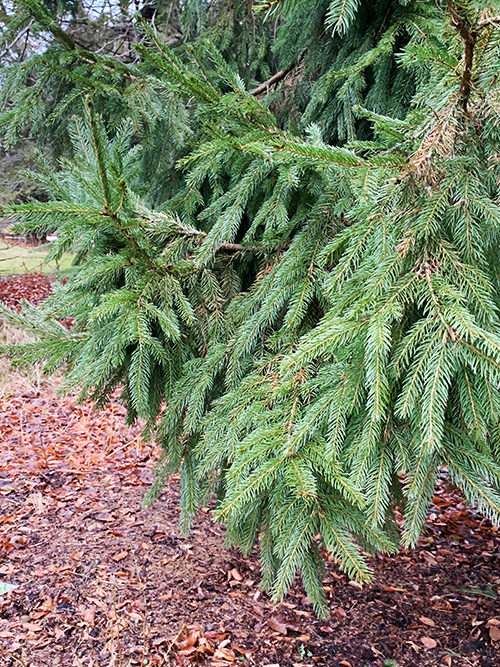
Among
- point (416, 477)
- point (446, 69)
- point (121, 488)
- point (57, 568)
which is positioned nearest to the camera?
point (446, 69)

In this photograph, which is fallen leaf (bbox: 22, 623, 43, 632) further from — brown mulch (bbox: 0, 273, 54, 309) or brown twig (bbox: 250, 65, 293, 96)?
brown mulch (bbox: 0, 273, 54, 309)

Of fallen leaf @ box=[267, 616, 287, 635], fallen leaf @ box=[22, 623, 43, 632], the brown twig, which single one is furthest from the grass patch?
the brown twig

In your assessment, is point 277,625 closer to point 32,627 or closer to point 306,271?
point 32,627

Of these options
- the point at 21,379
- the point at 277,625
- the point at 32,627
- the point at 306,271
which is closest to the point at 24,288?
the point at 21,379

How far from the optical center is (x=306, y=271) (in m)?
1.68

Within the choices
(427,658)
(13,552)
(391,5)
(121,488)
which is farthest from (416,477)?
(121,488)

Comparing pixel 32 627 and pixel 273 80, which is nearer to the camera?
pixel 32 627

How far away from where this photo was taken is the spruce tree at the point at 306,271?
1.13m

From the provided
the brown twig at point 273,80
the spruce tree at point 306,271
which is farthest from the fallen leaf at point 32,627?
the brown twig at point 273,80

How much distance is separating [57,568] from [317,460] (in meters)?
1.95

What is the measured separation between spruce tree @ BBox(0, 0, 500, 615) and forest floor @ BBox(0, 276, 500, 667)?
1.50 feet

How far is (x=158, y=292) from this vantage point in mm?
1737

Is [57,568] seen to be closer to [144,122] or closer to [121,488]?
[121,488]

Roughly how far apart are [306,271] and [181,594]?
5.98 ft
